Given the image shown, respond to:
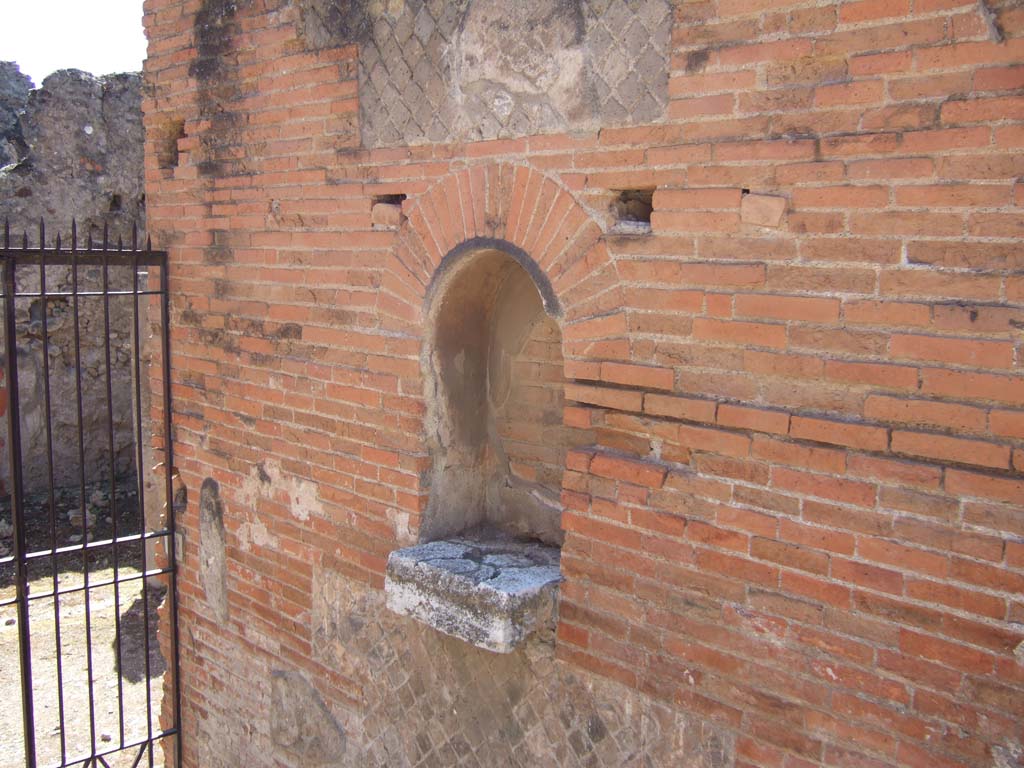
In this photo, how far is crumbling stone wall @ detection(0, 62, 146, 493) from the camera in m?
10.8

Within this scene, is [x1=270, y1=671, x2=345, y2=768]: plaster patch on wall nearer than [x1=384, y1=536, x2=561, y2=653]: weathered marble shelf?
No

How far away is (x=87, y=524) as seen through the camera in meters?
8.00

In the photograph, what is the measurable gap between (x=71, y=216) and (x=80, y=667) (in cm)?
591

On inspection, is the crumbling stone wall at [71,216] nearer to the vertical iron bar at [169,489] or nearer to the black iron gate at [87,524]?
the black iron gate at [87,524]

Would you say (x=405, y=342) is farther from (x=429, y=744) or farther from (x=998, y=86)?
(x=998, y=86)

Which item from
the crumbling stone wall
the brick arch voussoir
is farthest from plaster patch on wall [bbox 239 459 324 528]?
the crumbling stone wall

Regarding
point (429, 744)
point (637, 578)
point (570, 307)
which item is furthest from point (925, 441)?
point (429, 744)

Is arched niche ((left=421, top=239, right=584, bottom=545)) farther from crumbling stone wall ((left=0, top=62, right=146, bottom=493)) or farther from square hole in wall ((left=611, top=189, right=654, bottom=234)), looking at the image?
crumbling stone wall ((left=0, top=62, right=146, bottom=493))

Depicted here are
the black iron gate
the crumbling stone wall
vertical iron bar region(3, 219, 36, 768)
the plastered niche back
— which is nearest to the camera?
the plastered niche back

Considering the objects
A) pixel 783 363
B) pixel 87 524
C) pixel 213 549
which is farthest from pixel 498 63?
pixel 87 524

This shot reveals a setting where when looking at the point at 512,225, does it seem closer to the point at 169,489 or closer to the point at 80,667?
the point at 169,489

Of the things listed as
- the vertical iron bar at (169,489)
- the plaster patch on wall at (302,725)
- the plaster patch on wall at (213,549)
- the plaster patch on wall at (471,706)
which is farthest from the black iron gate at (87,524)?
the plaster patch on wall at (471,706)

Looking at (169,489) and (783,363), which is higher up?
(783,363)

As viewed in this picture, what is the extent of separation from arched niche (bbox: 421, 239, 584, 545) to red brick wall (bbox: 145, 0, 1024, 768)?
0.38 feet
